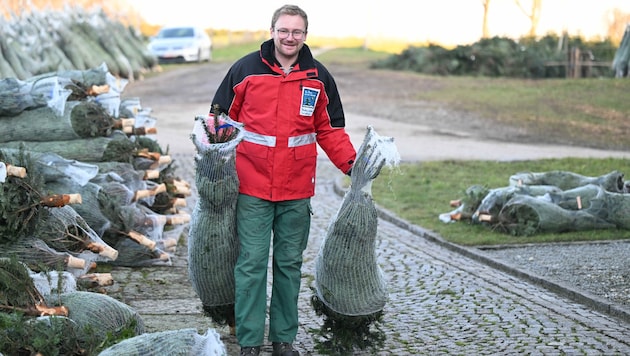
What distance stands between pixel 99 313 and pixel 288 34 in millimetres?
1888

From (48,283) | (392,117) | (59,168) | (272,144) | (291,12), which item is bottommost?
(392,117)

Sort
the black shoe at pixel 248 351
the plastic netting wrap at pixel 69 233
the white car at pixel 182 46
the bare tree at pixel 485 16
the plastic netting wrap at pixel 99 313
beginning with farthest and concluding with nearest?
the bare tree at pixel 485 16
the white car at pixel 182 46
the plastic netting wrap at pixel 69 233
the black shoe at pixel 248 351
the plastic netting wrap at pixel 99 313

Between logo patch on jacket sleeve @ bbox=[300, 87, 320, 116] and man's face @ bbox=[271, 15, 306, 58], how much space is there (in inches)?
9.3

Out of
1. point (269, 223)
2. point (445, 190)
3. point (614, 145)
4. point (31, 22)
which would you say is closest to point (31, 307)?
point (269, 223)

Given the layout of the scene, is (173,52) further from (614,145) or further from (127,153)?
(127,153)

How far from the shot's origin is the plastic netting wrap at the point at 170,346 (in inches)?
183

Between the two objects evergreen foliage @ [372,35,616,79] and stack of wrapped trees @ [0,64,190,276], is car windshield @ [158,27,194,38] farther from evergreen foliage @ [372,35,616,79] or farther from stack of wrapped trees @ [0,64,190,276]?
stack of wrapped trees @ [0,64,190,276]

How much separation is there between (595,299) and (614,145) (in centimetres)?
1601

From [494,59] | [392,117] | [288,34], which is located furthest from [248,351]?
[494,59]

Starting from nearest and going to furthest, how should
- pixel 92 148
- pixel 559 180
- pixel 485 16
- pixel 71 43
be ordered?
pixel 92 148 → pixel 559 180 → pixel 71 43 → pixel 485 16

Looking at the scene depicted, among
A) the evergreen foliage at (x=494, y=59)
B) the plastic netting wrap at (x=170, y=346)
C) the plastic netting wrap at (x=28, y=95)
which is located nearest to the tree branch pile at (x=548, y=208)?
the plastic netting wrap at (x=28, y=95)

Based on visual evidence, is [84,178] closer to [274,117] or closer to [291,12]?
[274,117]

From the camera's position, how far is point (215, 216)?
20.8ft

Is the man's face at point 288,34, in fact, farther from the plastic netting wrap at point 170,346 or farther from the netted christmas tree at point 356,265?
the plastic netting wrap at point 170,346
